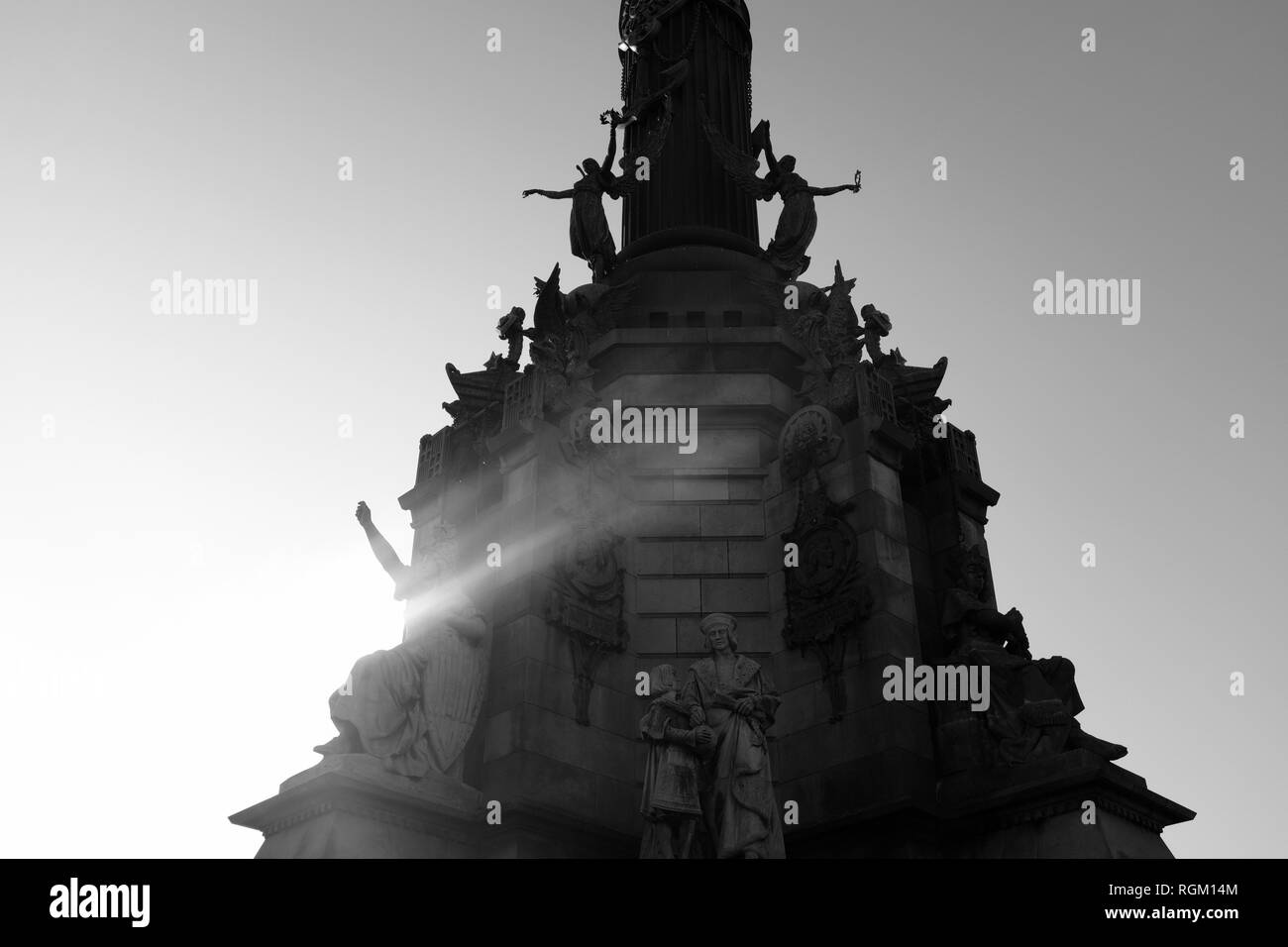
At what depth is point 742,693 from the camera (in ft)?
39.5

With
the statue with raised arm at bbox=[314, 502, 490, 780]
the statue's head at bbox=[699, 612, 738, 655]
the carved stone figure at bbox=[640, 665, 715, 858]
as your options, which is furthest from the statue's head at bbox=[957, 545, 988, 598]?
the statue with raised arm at bbox=[314, 502, 490, 780]

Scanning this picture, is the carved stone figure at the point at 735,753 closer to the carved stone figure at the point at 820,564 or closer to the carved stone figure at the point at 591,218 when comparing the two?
the carved stone figure at the point at 820,564

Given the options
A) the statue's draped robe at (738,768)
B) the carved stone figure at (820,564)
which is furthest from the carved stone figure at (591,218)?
the statue's draped robe at (738,768)

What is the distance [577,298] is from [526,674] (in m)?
7.11

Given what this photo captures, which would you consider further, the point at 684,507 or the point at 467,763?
the point at 684,507

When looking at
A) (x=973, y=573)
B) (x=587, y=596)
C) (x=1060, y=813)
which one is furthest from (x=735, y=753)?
(x=973, y=573)

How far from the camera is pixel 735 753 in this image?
1166cm

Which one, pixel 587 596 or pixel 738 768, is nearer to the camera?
pixel 738 768

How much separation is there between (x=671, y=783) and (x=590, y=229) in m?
12.0

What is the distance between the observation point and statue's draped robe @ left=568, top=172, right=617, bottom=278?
2098 centimetres

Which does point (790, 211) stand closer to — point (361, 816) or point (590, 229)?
point (590, 229)

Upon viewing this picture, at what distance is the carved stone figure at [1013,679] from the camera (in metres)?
13.7
